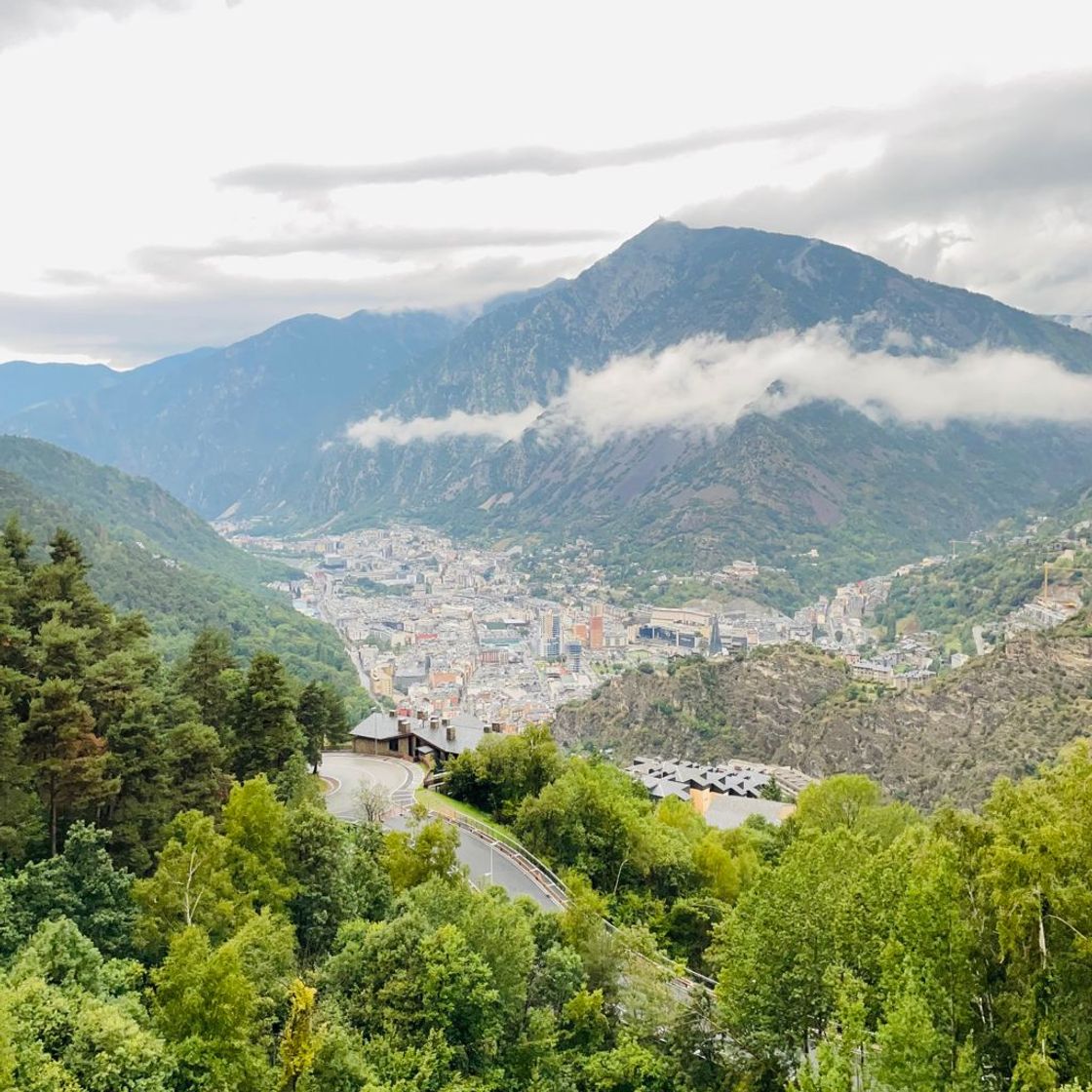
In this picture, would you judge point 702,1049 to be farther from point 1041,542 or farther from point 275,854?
point 1041,542

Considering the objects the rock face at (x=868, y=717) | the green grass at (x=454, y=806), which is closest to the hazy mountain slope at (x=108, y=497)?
the rock face at (x=868, y=717)

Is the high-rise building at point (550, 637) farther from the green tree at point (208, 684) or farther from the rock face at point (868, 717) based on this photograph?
the green tree at point (208, 684)

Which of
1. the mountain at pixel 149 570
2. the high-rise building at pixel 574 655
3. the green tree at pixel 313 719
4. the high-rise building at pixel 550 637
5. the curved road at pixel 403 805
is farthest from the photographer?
the high-rise building at pixel 550 637

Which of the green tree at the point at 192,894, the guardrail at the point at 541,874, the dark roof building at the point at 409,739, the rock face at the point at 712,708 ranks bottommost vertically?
the rock face at the point at 712,708

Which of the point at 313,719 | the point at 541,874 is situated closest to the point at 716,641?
the point at 313,719

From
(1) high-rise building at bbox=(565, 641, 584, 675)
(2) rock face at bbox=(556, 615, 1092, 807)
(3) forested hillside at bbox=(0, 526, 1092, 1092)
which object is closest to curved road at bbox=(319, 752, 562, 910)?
(3) forested hillside at bbox=(0, 526, 1092, 1092)

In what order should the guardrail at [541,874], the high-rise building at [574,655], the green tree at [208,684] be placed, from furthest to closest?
the high-rise building at [574,655], the green tree at [208,684], the guardrail at [541,874]
